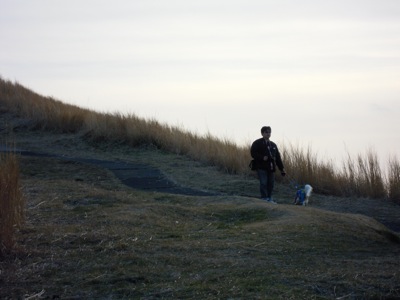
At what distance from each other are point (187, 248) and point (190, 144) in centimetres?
1201

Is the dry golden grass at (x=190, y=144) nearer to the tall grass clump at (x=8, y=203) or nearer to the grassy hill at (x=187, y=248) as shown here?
the grassy hill at (x=187, y=248)

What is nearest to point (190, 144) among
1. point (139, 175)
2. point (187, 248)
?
point (139, 175)

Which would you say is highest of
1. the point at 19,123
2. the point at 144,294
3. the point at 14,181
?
the point at 19,123

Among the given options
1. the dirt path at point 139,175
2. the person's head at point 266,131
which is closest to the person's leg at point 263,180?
the person's head at point 266,131

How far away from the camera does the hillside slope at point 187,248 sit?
718 centimetres

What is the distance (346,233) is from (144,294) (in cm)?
398

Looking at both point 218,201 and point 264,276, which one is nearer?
point 264,276

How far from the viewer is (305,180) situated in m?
17.6

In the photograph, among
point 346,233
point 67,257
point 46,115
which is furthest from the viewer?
point 46,115

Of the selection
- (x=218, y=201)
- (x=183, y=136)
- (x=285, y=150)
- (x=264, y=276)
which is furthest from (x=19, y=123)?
(x=264, y=276)

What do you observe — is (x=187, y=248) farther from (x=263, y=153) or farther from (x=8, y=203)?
(x=263, y=153)

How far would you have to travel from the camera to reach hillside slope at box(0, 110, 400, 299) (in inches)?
283

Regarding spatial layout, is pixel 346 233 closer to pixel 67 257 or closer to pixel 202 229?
pixel 202 229

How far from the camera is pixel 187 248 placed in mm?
8938
